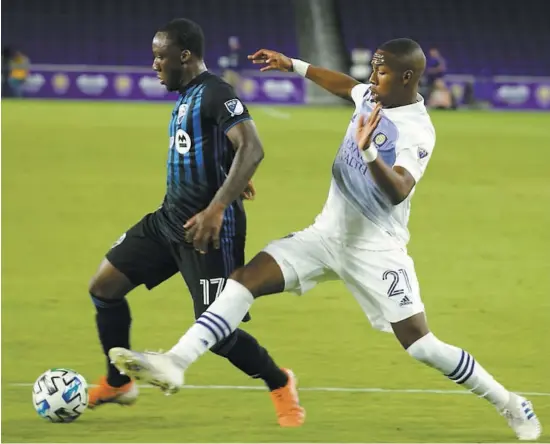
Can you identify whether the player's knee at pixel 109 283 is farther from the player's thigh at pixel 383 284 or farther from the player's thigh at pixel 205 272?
the player's thigh at pixel 383 284

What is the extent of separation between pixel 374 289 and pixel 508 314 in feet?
14.5

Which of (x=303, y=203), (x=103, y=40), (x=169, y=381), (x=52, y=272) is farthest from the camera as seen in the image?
(x=103, y=40)

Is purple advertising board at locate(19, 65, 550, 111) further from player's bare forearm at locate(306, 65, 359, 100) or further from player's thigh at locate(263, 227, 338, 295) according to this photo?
player's thigh at locate(263, 227, 338, 295)

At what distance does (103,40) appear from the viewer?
48.7m

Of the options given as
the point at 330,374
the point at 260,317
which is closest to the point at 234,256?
the point at 330,374

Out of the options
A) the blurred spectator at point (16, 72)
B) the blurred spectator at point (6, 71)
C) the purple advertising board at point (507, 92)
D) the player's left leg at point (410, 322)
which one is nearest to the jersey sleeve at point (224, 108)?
the player's left leg at point (410, 322)

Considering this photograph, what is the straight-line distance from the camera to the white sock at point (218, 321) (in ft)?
20.8

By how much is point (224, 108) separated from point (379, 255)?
1091mm

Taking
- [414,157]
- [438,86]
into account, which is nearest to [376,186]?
[414,157]

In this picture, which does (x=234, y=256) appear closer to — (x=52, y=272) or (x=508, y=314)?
(x=508, y=314)

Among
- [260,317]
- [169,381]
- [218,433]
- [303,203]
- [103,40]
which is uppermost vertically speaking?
[169,381]

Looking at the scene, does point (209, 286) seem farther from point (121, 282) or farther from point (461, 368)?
point (461, 368)

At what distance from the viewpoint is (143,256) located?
273 inches

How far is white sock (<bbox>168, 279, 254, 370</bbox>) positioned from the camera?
20.8 feet
